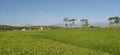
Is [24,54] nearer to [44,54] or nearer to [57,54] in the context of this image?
[44,54]

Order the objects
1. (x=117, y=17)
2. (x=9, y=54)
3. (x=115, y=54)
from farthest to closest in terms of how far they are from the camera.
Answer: (x=117, y=17)
(x=115, y=54)
(x=9, y=54)

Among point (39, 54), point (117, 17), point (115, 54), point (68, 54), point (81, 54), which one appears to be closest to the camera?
point (39, 54)

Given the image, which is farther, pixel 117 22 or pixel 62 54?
pixel 117 22

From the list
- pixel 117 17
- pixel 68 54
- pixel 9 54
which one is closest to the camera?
pixel 9 54

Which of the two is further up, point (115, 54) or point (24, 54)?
point (24, 54)

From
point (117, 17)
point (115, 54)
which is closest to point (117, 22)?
point (117, 17)

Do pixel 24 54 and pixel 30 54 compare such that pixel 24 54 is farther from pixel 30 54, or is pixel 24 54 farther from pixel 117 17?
pixel 117 17

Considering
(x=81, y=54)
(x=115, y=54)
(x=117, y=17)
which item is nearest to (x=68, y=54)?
(x=81, y=54)

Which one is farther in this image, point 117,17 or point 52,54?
point 117,17

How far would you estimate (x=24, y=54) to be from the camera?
51.5 ft

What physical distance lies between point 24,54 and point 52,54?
95.1 inches

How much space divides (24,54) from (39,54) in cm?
123

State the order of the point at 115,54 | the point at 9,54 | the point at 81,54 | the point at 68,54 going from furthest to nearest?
the point at 115,54 → the point at 81,54 → the point at 68,54 → the point at 9,54

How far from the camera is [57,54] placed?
17.1 meters
